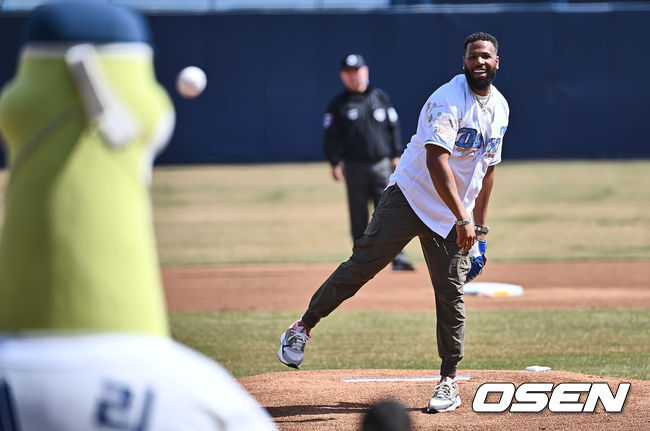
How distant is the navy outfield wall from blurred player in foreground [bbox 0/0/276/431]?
27210 mm

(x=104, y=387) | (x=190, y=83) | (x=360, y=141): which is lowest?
(x=360, y=141)

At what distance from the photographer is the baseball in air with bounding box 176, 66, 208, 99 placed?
3.55m

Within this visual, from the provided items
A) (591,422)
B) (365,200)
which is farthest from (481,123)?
(365,200)

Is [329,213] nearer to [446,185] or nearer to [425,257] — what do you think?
[425,257]

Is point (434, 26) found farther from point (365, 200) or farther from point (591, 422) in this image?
point (591, 422)

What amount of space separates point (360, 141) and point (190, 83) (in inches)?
320

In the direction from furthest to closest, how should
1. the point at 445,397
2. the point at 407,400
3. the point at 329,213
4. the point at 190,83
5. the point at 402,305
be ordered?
the point at 329,213, the point at 402,305, the point at 407,400, the point at 445,397, the point at 190,83

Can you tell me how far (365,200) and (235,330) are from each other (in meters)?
3.22

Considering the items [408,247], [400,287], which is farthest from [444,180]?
[408,247]

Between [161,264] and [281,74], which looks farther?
[281,74]

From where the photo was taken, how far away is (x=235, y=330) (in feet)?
29.1

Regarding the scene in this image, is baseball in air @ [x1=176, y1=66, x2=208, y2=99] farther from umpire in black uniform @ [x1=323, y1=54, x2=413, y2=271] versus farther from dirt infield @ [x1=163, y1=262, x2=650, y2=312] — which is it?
umpire in black uniform @ [x1=323, y1=54, x2=413, y2=271]

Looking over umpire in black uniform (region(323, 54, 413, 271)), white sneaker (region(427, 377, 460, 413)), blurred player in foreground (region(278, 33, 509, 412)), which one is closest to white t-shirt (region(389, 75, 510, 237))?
blurred player in foreground (region(278, 33, 509, 412))

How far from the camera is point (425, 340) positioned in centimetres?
834
